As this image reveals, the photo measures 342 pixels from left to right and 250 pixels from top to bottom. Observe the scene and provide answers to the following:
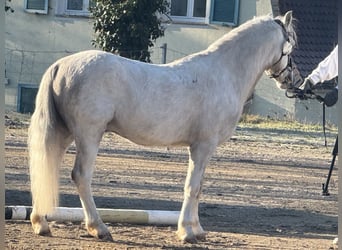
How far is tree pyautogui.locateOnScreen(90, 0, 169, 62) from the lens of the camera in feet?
59.4

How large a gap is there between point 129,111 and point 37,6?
1704 cm

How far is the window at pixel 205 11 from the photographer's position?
2306 centimetres

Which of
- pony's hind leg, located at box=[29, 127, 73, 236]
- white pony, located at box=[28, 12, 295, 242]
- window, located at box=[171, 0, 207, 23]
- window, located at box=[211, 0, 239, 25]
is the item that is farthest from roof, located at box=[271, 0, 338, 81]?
pony's hind leg, located at box=[29, 127, 73, 236]

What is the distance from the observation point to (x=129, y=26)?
18125mm

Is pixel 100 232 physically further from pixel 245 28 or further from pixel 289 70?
pixel 289 70

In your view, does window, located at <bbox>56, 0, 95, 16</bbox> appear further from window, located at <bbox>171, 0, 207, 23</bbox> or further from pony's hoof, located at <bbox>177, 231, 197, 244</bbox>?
pony's hoof, located at <bbox>177, 231, 197, 244</bbox>

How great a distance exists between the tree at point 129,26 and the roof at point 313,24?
195 inches

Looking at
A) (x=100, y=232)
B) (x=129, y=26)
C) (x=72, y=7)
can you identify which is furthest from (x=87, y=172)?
(x=72, y=7)

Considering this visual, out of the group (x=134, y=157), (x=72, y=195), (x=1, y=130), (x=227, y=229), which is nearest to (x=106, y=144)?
(x=134, y=157)

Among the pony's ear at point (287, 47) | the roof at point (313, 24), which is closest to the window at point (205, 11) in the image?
the roof at point (313, 24)

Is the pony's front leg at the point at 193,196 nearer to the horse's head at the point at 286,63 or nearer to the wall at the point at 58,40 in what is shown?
the horse's head at the point at 286,63

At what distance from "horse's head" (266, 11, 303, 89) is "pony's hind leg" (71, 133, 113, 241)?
6.29 ft

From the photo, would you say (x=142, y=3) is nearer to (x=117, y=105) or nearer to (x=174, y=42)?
(x=174, y=42)

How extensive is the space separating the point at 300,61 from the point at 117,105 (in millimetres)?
15580
